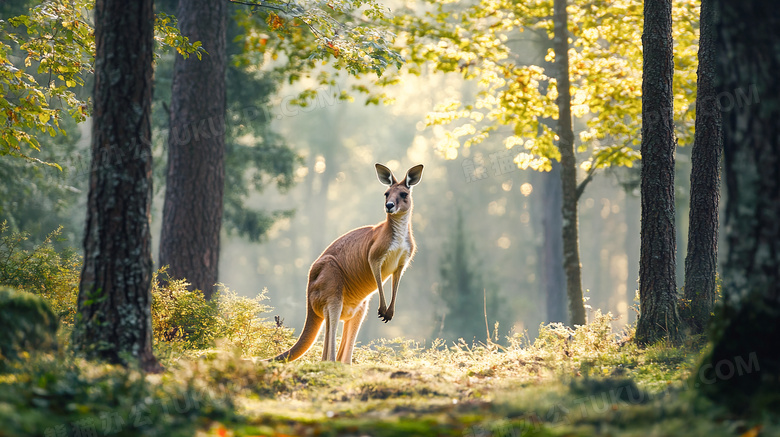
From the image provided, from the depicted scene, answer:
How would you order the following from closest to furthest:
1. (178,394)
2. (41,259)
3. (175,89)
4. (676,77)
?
(178,394)
(41,259)
(175,89)
(676,77)

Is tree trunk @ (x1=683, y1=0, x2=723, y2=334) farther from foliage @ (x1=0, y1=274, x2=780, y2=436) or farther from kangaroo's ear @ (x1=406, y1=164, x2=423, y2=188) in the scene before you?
kangaroo's ear @ (x1=406, y1=164, x2=423, y2=188)

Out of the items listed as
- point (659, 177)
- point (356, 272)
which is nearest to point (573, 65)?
point (659, 177)

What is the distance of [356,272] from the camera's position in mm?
8516

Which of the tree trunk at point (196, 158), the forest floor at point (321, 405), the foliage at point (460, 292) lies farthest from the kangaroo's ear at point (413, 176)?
the foliage at point (460, 292)

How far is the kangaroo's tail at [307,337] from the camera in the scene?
8.06 metres

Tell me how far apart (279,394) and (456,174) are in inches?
2184

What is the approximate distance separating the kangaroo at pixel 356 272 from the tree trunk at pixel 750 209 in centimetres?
451

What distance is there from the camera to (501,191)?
2213 inches

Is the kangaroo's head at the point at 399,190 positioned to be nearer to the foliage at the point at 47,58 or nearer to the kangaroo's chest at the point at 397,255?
the kangaroo's chest at the point at 397,255

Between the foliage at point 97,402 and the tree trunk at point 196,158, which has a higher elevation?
the tree trunk at point 196,158

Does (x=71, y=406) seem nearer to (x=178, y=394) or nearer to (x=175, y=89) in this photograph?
(x=178, y=394)

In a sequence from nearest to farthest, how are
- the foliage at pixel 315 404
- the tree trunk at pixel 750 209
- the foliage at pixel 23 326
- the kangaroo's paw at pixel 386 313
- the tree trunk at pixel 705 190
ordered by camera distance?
1. the foliage at pixel 315 404
2. the tree trunk at pixel 750 209
3. the foliage at pixel 23 326
4. the kangaroo's paw at pixel 386 313
5. the tree trunk at pixel 705 190

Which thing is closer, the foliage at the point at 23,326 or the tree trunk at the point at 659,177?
the foliage at the point at 23,326

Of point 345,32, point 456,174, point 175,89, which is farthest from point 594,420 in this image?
point 456,174
